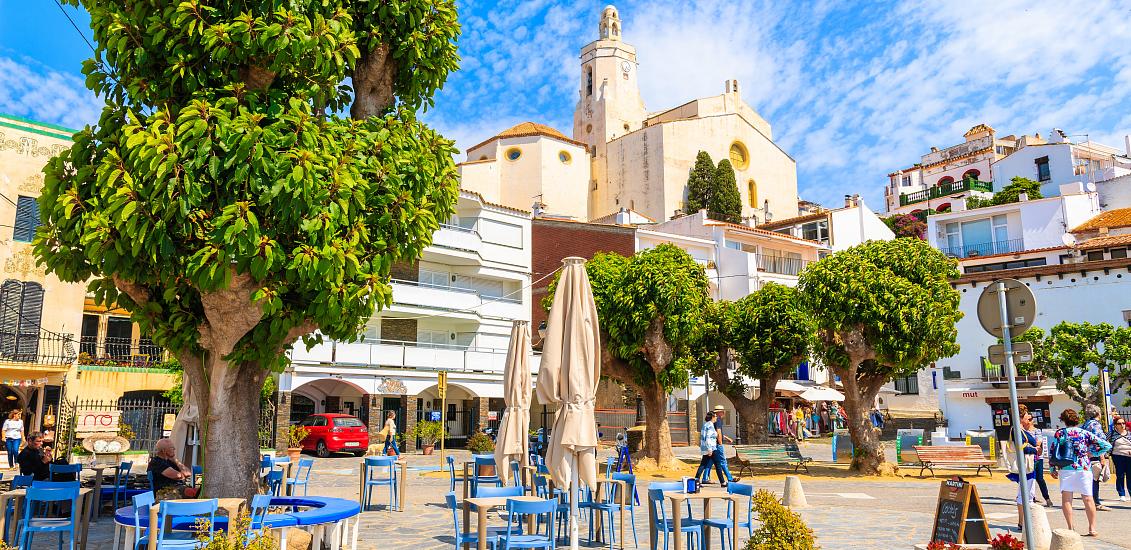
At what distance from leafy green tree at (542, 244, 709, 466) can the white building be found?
11709 mm

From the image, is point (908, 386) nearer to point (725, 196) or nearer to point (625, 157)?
point (725, 196)

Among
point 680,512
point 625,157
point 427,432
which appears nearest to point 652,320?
point 427,432

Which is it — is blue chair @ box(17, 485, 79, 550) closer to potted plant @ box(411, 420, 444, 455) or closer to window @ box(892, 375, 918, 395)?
potted plant @ box(411, 420, 444, 455)

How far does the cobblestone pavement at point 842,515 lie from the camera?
10.9 metres

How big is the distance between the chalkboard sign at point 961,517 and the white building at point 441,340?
2420 cm

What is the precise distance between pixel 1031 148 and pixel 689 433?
49863mm

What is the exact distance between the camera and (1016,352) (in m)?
8.41

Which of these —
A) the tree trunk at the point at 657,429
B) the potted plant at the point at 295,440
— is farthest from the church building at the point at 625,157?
the tree trunk at the point at 657,429

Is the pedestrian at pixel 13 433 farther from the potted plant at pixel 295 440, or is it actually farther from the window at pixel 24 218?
the window at pixel 24 218

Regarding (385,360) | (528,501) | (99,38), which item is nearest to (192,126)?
(99,38)

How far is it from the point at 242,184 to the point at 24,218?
76.3ft

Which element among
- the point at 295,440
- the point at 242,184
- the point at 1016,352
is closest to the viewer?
the point at 242,184

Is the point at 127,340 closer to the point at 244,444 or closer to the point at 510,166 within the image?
the point at 244,444

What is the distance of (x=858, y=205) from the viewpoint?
189 ft
